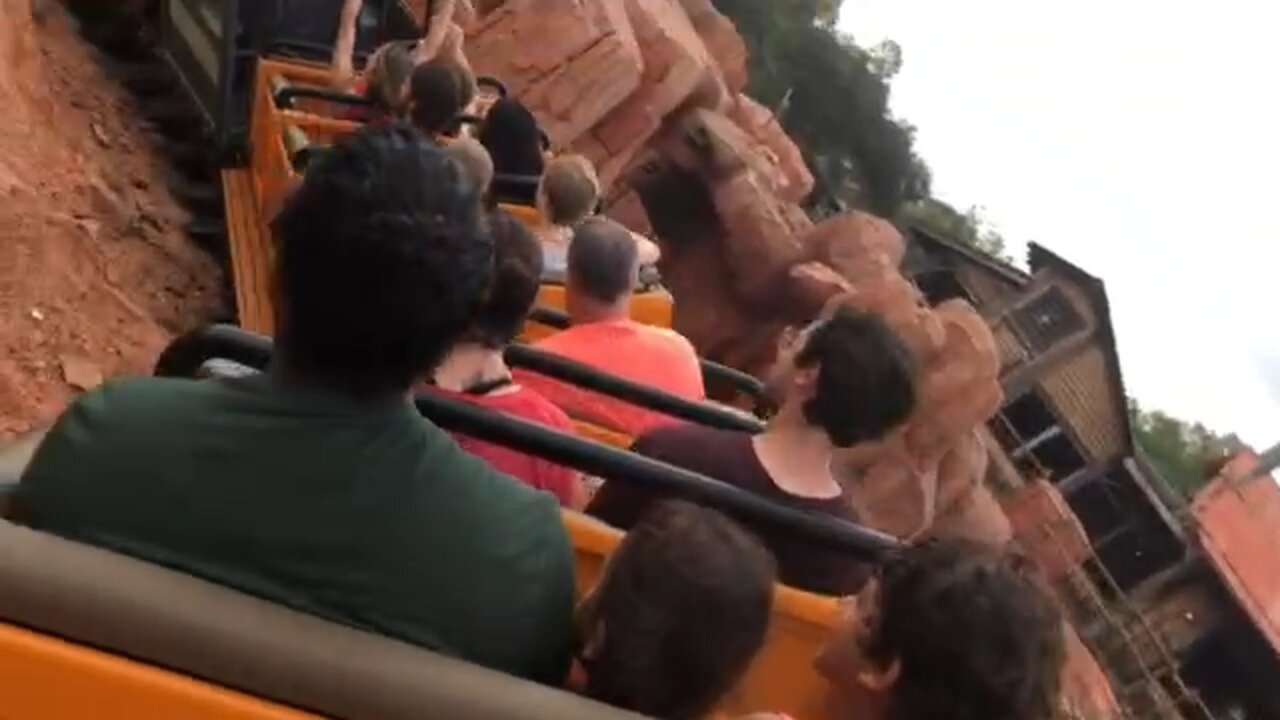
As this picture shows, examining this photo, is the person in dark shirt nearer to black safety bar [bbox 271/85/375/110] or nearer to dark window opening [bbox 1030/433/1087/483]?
black safety bar [bbox 271/85/375/110]

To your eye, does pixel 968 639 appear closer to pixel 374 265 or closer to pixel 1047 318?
pixel 374 265

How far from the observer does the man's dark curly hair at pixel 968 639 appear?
1.54m

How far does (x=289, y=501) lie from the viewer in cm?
145

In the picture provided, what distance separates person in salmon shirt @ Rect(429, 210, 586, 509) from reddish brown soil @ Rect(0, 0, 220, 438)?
6.76 feet

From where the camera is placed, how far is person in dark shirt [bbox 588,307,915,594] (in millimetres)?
2199

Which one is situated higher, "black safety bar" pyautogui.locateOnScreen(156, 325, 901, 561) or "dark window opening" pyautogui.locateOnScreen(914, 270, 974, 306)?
"black safety bar" pyautogui.locateOnScreen(156, 325, 901, 561)

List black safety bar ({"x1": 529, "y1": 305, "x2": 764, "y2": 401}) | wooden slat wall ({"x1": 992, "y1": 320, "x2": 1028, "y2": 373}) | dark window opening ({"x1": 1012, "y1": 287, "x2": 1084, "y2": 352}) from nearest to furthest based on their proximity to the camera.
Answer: black safety bar ({"x1": 529, "y1": 305, "x2": 764, "y2": 401}) → wooden slat wall ({"x1": 992, "y1": 320, "x2": 1028, "y2": 373}) → dark window opening ({"x1": 1012, "y1": 287, "x2": 1084, "y2": 352})

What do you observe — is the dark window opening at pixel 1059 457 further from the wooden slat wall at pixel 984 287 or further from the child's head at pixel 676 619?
the child's head at pixel 676 619

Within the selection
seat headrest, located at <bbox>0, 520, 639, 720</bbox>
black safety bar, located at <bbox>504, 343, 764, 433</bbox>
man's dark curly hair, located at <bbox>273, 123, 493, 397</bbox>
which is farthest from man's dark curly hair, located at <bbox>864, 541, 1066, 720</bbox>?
black safety bar, located at <bbox>504, 343, 764, 433</bbox>

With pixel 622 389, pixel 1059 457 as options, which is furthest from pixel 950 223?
pixel 622 389

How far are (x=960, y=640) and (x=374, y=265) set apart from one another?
0.66 m

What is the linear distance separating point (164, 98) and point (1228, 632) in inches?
583

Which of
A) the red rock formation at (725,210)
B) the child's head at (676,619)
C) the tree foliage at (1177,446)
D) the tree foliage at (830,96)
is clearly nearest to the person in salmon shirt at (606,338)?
the child's head at (676,619)

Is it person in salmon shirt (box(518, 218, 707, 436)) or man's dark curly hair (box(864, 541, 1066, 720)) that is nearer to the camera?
man's dark curly hair (box(864, 541, 1066, 720))
